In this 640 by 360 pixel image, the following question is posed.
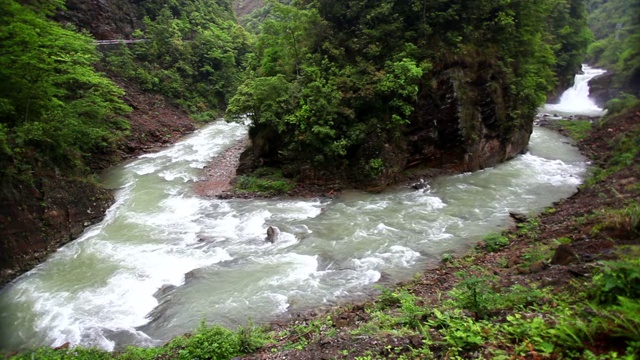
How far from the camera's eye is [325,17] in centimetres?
1983

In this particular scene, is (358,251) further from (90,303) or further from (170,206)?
(170,206)

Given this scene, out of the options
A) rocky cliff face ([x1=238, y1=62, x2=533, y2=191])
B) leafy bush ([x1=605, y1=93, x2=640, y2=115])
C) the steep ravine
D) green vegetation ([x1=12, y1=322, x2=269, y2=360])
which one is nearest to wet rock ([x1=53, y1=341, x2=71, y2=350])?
green vegetation ([x1=12, y1=322, x2=269, y2=360])

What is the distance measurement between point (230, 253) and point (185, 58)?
2812 centimetres

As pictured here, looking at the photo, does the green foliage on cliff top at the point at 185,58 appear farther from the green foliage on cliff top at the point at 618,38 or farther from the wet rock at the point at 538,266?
the green foliage on cliff top at the point at 618,38

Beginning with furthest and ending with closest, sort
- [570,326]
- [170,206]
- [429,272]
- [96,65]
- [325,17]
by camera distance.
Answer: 1. [96,65]
2. [325,17]
3. [170,206]
4. [429,272]
5. [570,326]

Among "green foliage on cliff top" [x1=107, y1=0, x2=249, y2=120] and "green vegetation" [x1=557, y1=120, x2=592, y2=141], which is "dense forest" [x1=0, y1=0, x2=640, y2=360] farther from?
"green foliage on cliff top" [x1=107, y1=0, x2=249, y2=120]

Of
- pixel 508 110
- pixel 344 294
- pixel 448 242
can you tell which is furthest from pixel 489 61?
pixel 344 294

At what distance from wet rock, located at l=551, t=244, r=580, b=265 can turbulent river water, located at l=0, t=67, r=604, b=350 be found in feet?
12.2

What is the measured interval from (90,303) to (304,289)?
20.1ft

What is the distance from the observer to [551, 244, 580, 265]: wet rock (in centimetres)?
830

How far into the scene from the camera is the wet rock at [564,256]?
8.30m

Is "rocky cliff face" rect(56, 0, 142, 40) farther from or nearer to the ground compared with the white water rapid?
farther from the ground

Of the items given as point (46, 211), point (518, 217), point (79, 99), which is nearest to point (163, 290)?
point (46, 211)

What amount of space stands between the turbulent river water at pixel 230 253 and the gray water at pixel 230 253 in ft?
0.14
